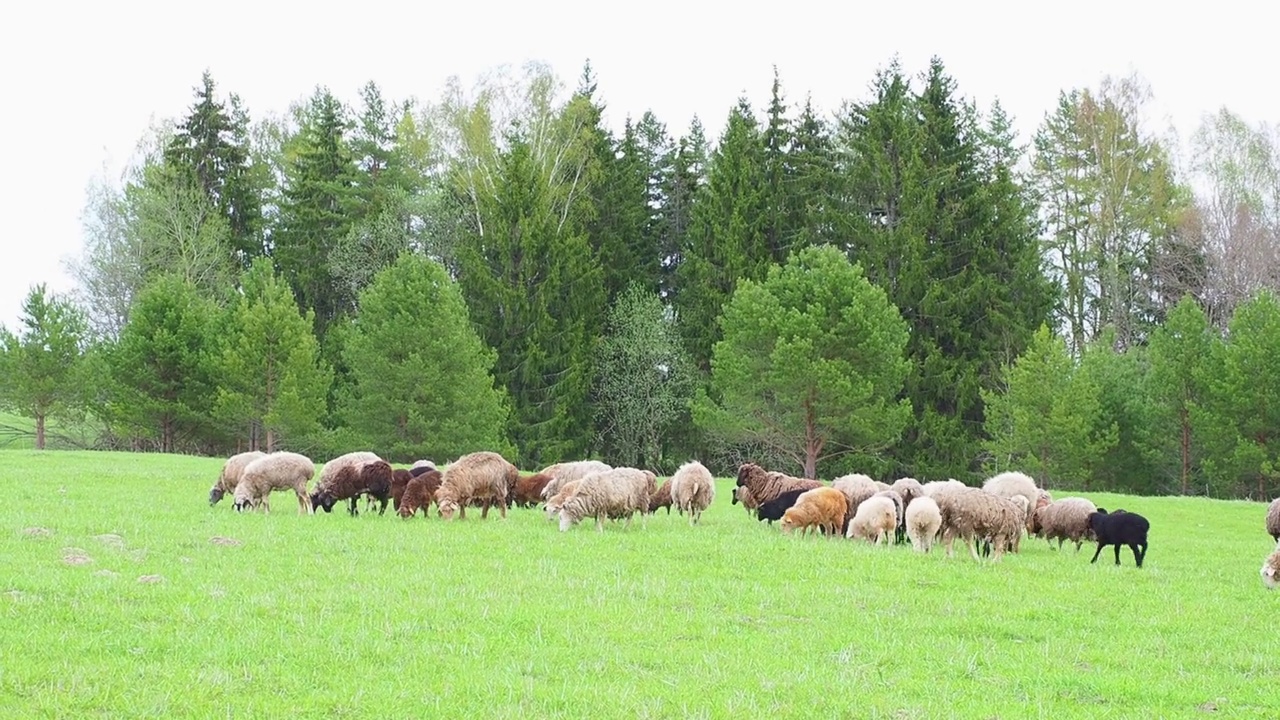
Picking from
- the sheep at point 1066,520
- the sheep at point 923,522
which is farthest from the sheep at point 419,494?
the sheep at point 1066,520

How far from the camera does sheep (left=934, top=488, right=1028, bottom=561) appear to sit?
693 inches

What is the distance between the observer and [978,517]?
17578 millimetres

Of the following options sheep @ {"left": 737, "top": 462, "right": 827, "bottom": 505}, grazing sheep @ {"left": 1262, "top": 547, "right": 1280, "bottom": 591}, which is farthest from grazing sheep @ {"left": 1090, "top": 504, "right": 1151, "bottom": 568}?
sheep @ {"left": 737, "top": 462, "right": 827, "bottom": 505}

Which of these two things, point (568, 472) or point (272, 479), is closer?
point (272, 479)

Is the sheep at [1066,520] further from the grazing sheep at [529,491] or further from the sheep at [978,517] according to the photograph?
the grazing sheep at [529,491]

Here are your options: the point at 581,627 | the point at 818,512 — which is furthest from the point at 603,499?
the point at 581,627

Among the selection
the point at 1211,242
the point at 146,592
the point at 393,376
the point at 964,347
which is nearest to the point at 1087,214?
the point at 1211,242

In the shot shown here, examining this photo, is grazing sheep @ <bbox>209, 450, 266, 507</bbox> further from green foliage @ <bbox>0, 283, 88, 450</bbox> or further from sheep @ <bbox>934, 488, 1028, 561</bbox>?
green foliage @ <bbox>0, 283, 88, 450</bbox>

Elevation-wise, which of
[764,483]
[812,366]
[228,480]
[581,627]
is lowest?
[581,627]

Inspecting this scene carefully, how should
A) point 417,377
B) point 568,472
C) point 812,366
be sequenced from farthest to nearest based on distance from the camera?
point 417,377
point 812,366
point 568,472

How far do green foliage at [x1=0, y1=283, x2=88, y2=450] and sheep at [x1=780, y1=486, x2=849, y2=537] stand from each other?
41.0 meters

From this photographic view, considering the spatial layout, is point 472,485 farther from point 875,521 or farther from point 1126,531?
point 1126,531

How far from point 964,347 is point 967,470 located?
7373 mm

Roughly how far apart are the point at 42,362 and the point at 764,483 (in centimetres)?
3867
